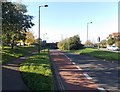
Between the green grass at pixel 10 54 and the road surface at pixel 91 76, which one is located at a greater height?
the green grass at pixel 10 54

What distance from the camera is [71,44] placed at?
4266 centimetres

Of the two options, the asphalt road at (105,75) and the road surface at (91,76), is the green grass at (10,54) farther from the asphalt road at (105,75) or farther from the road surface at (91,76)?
the asphalt road at (105,75)

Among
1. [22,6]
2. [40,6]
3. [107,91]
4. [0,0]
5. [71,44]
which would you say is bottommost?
[107,91]

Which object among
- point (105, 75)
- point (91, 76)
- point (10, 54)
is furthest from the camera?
point (10, 54)

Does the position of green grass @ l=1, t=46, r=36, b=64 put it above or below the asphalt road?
above

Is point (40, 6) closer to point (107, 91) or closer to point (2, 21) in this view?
point (2, 21)

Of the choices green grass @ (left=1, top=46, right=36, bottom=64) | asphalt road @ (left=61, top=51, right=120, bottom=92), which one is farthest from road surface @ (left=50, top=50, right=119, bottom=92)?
green grass @ (left=1, top=46, right=36, bottom=64)

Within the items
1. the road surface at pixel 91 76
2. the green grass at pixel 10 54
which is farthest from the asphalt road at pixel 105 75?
the green grass at pixel 10 54

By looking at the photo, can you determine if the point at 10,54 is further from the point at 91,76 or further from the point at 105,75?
the point at 105,75

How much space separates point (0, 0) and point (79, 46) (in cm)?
3292

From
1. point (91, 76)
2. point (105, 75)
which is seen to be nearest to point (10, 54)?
point (91, 76)

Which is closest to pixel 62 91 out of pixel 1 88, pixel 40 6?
pixel 1 88

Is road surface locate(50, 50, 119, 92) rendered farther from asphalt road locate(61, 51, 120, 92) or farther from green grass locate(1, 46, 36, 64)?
green grass locate(1, 46, 36, 64)

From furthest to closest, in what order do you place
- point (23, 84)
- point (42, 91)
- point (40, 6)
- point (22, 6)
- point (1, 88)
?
point (40, 6), point (22, 6), point (23, 84), point (1, 88), point (42, 91)
